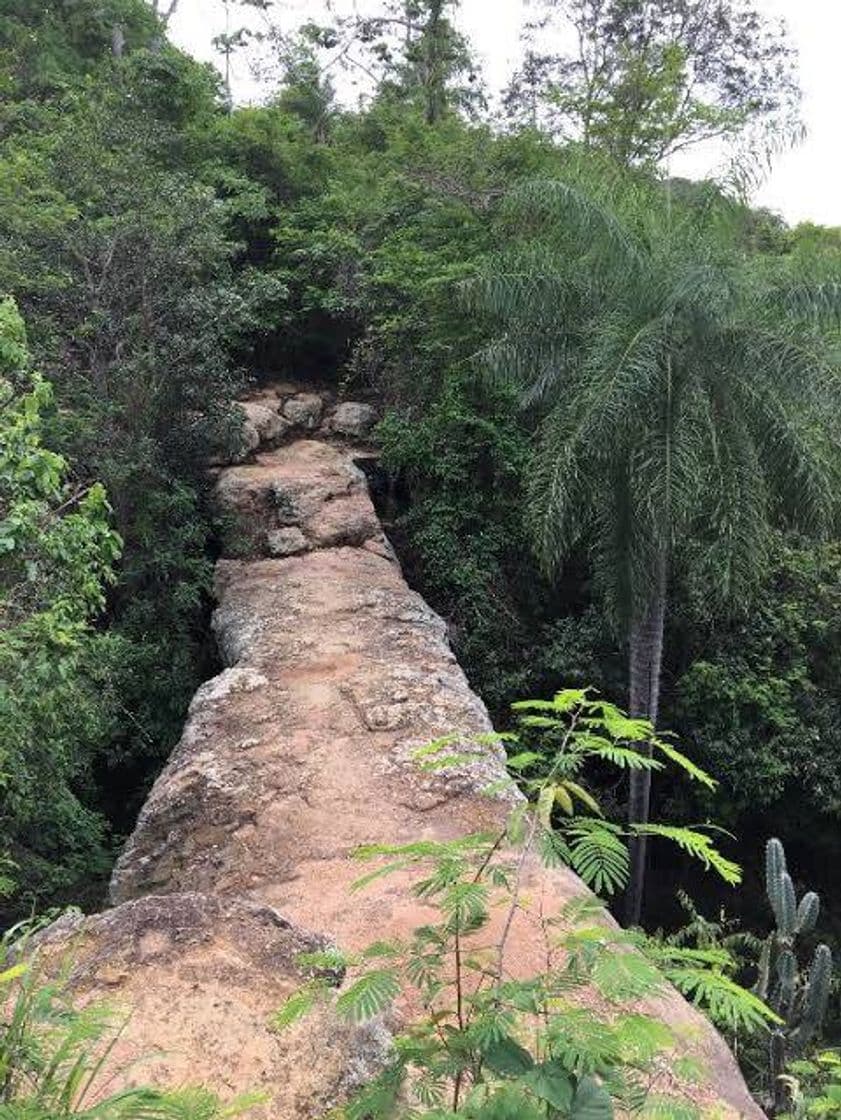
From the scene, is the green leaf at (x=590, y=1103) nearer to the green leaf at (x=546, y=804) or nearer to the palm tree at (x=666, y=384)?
the green leaf at (x=546, y=804)

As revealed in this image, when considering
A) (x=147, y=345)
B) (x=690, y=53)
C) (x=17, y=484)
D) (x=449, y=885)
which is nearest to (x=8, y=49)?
(x=147, y=345)

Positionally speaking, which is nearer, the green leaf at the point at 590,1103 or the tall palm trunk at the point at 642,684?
the green leaf at the point at 590,1103

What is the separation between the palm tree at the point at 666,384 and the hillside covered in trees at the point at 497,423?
0.10 ft

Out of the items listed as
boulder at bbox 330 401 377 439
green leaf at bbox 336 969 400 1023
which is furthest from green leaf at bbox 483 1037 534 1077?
boulder at bbox 330 401 377 439

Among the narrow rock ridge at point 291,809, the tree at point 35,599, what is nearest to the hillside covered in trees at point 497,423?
the tree at point 35,599

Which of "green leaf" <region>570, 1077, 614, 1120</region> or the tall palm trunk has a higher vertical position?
"green leaf" <region>570, 1077, 614, 1120</region>

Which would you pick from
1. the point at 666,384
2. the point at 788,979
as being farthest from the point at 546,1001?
the point at 666,384

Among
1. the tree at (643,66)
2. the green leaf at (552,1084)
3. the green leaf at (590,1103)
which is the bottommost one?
the green leaf at (590,1103)

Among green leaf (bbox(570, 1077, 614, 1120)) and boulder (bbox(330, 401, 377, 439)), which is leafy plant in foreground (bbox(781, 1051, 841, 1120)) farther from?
boulder (bbox(330, 401, 377, 439))

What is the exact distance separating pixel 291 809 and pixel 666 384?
14.0ft

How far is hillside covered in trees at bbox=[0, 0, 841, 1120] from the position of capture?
22.1 feet

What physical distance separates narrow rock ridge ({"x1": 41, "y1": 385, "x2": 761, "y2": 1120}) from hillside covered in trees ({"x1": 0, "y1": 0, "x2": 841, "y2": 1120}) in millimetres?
801

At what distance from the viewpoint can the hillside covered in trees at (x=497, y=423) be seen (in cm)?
672

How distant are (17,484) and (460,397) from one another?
712 cm
